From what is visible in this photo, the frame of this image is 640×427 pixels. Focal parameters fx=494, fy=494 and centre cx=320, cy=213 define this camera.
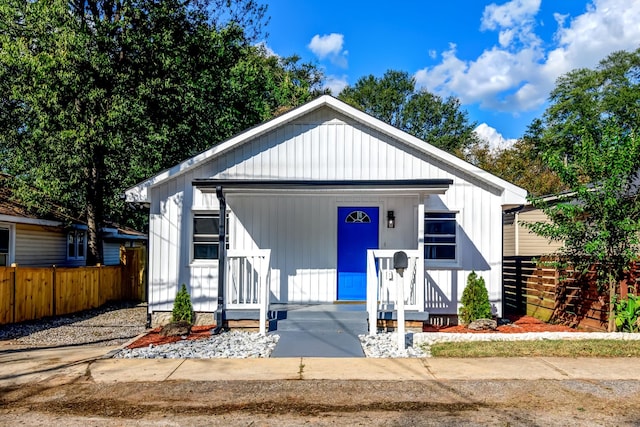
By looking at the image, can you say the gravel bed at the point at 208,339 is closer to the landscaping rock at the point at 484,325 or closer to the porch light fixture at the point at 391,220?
the landscaping rock at the point at 484,325

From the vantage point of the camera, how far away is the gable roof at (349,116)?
9977mm

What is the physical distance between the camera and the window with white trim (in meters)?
13.6

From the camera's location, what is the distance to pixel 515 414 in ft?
15.4

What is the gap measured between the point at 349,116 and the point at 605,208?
5051 millimetres

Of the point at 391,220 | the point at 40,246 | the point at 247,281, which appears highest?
the point at 391,220

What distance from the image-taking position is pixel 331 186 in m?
9.02

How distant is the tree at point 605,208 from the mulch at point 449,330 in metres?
1.38

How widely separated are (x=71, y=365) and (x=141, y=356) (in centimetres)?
92

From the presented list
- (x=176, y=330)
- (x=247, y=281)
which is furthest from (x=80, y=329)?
(x=247, y=281)

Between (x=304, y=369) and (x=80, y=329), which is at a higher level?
(x=304, y=369)

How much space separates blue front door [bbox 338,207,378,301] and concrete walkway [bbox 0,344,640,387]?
3.62 metres

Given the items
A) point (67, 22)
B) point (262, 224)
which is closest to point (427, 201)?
point (262, 224)

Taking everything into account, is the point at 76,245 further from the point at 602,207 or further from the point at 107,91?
the point at 602,207

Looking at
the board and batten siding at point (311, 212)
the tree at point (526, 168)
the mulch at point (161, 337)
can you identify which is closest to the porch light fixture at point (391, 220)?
the board and batten siding at point (311, 212)
